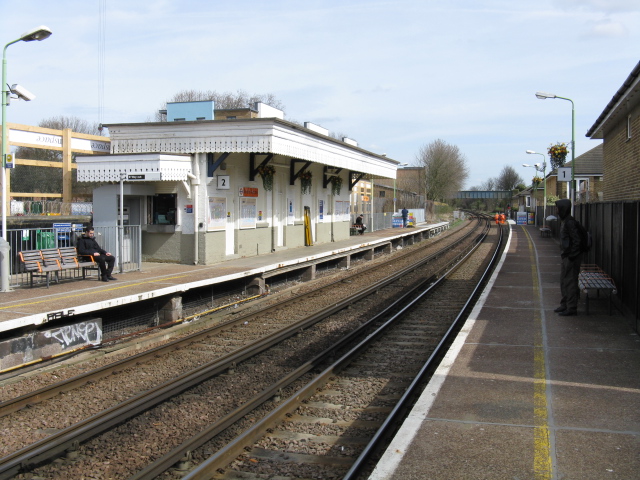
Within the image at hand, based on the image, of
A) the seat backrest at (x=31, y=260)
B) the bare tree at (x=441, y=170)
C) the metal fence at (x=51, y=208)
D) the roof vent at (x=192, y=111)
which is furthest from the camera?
the bare tree at (x=441, y=170)

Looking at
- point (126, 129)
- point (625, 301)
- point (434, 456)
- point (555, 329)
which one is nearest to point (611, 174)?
point (625, 301)

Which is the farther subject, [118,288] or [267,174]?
[267,174]

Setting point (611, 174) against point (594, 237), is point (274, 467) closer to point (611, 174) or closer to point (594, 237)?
point (594, 237)

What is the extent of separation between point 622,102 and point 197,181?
10329 millimetres

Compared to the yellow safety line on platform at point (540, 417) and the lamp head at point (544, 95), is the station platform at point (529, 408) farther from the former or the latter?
the lamp head at point (544, 95)

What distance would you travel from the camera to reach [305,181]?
906 inches

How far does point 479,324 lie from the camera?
956cm

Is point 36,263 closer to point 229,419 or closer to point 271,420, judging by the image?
point 229,419

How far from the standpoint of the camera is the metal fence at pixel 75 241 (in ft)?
42.0

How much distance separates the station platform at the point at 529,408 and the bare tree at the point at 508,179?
13975cm

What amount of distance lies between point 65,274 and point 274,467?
9.99 metres

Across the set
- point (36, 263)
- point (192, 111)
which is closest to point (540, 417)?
point (36, 263)

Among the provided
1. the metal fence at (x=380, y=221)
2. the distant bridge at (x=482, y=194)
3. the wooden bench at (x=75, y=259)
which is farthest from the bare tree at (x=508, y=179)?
the wooden bench at (x=75, y=259)

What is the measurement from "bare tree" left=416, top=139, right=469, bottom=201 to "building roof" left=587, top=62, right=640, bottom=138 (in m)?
62.6
